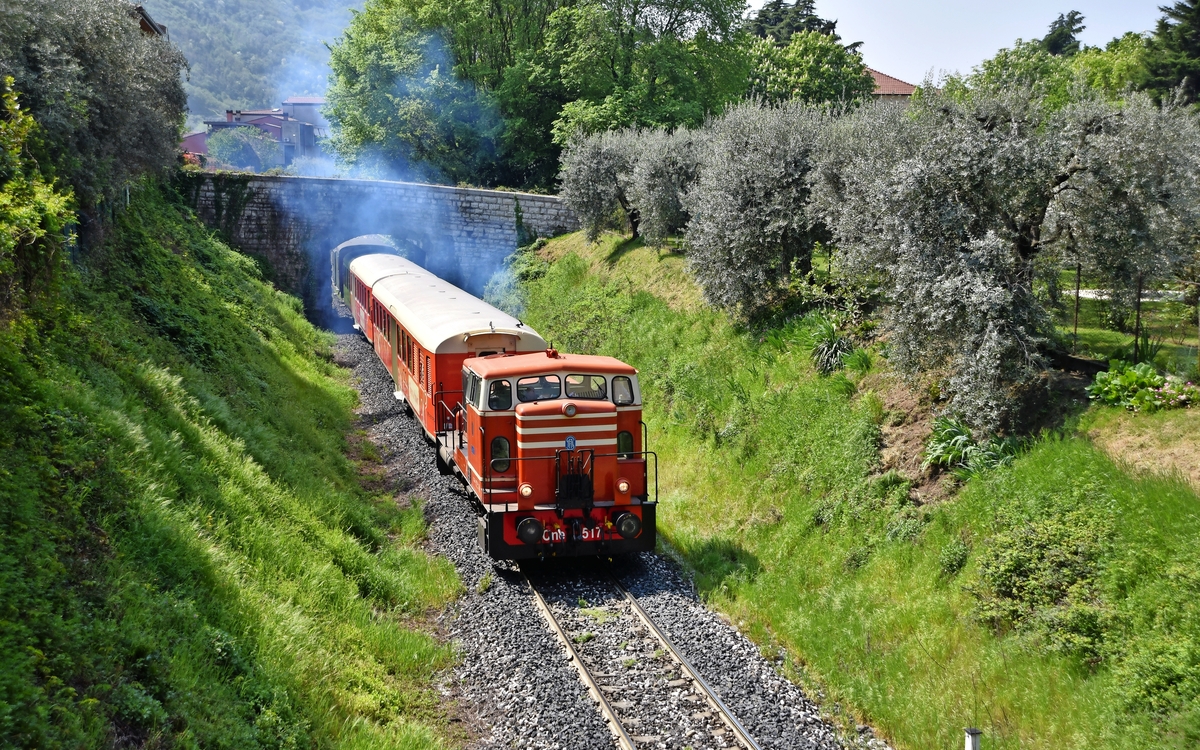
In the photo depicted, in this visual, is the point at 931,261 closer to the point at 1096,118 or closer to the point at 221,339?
the point at 1096,118

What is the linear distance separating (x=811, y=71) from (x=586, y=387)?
141ft

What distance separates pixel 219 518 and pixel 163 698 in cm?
387

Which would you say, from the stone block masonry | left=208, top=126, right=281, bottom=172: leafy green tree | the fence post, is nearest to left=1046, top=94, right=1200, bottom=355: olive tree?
the fence post

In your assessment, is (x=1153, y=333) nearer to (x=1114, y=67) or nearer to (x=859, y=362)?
(x=859, y=362)

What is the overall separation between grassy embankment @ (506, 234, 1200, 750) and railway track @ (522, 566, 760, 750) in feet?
4.48

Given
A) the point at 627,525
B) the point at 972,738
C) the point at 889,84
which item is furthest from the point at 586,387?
the point at 889,84

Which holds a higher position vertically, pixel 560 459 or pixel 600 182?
pixel 600 182

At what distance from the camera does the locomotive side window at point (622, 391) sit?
40.9 feet

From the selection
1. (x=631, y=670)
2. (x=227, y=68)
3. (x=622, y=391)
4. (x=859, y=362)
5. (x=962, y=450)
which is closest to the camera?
(x=631, y=670)

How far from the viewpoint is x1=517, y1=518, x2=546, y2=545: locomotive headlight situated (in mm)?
11578

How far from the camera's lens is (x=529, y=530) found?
457 inches

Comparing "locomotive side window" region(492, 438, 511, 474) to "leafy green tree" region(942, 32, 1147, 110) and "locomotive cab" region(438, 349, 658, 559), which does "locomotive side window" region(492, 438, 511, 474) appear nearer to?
"locomotive cab" region(438, 349, 658, 559)

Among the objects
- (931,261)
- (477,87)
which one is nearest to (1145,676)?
(931,261)

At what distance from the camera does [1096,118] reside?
1181 cm
